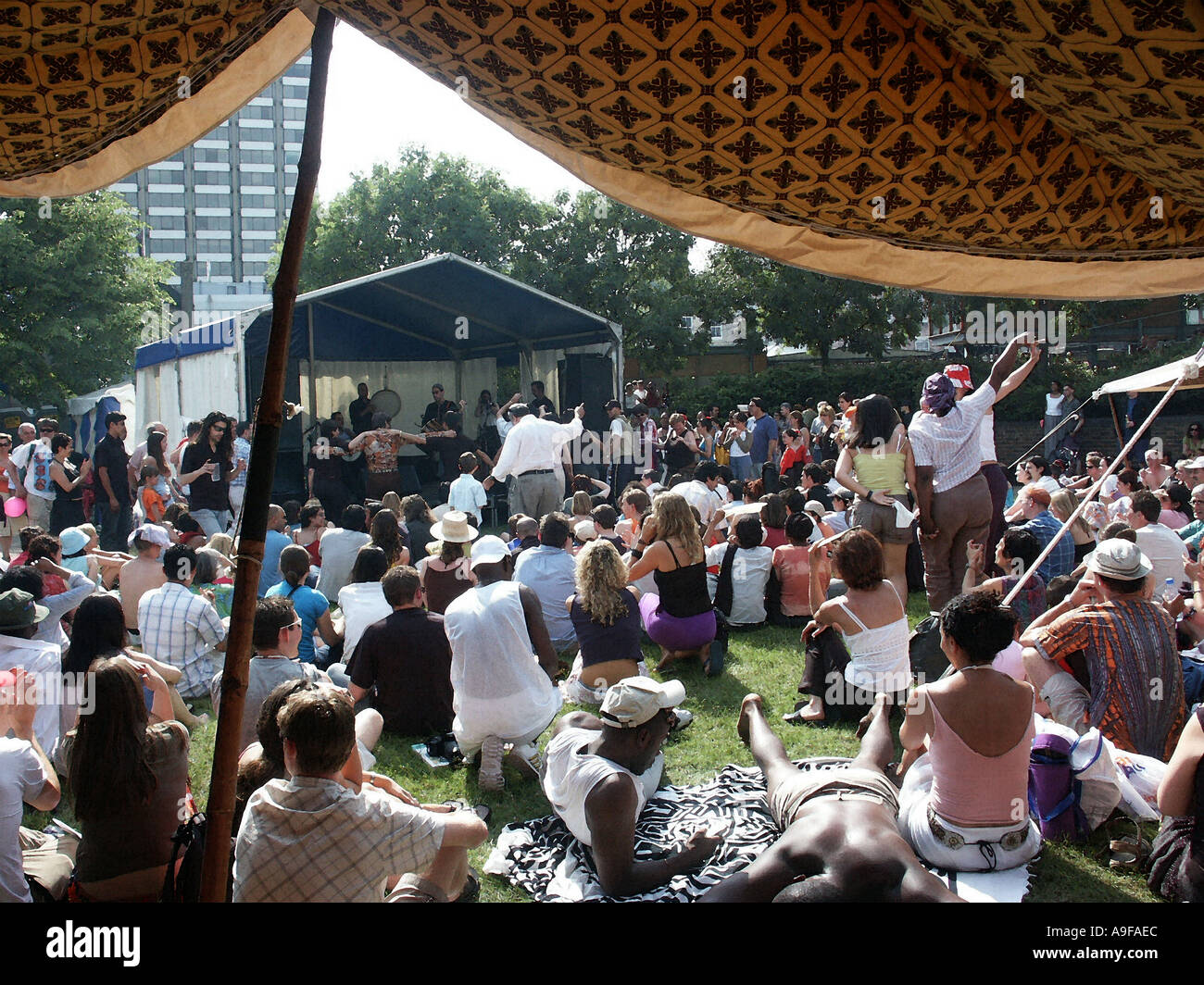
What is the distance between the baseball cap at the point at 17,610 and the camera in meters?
4.22

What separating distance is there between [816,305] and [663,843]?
23601mm

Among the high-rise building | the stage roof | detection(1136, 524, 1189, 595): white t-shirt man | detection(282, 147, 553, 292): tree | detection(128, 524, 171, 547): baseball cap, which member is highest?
the high-rise building

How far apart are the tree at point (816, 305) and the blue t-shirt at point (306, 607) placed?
21245 millimetres

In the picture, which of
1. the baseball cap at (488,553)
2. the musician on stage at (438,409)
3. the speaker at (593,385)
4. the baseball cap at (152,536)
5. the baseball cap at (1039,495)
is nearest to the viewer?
the baseball cap at (488,553)

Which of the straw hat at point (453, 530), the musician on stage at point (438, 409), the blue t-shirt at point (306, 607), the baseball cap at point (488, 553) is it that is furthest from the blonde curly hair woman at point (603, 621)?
the musician on stage at point (438, 409)

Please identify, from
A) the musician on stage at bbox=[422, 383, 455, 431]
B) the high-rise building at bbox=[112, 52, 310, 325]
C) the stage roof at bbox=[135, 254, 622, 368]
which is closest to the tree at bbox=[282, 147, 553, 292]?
the stage roof at bbox=[135, 254, 622, 368]

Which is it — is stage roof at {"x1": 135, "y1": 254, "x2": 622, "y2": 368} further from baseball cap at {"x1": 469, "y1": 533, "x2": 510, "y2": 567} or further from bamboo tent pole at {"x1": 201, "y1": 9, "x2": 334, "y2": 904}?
bamboo tent pole at {"x1": 201, "y1": 9, "x2": 334, "y2": 904}

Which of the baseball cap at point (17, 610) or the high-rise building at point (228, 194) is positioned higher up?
the high-rise building at point (228, 194)

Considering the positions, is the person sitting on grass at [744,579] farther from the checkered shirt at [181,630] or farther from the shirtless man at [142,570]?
the shirtless man at [142,570]

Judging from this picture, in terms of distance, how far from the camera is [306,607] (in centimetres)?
595

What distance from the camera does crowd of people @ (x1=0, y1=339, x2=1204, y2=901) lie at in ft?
10.1

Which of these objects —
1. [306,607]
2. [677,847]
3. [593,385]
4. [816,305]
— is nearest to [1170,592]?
[677,847]

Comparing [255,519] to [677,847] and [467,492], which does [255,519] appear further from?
[467,492]

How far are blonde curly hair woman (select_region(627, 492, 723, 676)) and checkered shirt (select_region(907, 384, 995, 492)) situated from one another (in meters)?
1.60
